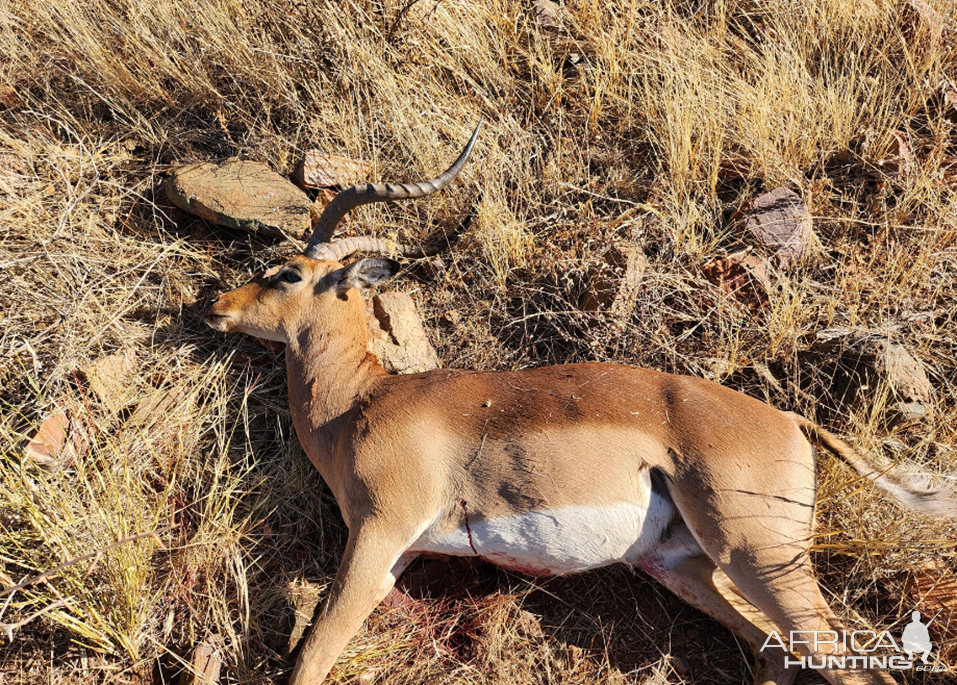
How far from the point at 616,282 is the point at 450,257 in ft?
3.87

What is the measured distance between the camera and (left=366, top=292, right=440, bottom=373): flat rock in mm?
4723

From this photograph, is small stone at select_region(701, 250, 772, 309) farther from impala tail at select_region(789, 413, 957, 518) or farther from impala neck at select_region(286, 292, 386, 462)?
impala neck at select_region(286, 292, 386, 462)

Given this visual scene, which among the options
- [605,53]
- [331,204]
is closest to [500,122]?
[605,53]

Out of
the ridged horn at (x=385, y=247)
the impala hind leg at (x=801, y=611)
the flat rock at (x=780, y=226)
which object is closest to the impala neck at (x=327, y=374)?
the ridged horn at (x=385, y=247)

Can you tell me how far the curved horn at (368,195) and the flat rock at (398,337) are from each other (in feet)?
1.68

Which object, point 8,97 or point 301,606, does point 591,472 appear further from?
point 8,97

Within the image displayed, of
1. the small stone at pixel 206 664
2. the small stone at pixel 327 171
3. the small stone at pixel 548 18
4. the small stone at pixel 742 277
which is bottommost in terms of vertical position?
the small stone at pixel 206 664

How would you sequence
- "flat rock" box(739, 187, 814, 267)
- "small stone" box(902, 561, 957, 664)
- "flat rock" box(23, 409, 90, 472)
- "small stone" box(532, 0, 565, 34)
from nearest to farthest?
"small stone" box(902, 561, 957, 664) → "flat rock" box(23, 409, 90, 472) → "flat rock" box(739, 187, 814, 267) → "small stone" box(532, 0, 565, 34)

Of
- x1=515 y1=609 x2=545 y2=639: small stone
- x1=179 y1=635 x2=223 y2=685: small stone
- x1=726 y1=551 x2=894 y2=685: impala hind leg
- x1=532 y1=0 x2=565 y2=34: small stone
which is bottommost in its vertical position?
x1=515 y1=609 x2=545 y2=639: small stone

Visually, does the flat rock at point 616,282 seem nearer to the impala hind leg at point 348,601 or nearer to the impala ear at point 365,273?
the impala ear at point 365,273

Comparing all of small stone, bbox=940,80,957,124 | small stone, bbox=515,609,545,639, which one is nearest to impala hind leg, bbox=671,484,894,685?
small stone, bbox=515,609,545,639

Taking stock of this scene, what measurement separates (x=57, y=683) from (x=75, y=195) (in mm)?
3315

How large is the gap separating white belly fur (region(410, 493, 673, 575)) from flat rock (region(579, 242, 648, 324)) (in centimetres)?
149

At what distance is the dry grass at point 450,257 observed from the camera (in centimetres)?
395
